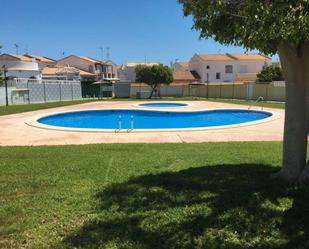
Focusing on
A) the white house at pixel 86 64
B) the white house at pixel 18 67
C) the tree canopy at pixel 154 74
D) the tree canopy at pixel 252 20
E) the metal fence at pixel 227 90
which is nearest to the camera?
the tree canopy at pixel 252 20

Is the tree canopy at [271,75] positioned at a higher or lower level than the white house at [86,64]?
lower

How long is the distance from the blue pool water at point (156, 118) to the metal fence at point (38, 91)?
27.4ft

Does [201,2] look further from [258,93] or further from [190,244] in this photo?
Result: [258,93]

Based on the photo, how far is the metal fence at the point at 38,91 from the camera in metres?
28.7

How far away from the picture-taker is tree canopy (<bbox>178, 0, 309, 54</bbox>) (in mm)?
3447

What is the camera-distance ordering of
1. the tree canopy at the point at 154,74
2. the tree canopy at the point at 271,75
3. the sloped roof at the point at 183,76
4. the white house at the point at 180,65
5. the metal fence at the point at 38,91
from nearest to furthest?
1. the metal fence at the point at 38,91
2. the tree canopy at the point at 154,74
3. the tree canopy at the point at 271,75
4. the sloped roof at the point at 183,76
5. the white house at the point at 180,65

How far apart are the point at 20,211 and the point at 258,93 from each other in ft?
106

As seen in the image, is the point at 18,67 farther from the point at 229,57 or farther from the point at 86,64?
the point at 229,57

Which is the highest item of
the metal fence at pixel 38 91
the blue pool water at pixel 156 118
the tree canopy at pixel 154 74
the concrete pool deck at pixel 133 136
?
the tree canopy at pixel 154 74

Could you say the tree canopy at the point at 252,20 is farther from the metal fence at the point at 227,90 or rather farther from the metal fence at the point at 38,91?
the metal fence at the point at 227,90

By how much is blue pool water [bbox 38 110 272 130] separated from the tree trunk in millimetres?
14151

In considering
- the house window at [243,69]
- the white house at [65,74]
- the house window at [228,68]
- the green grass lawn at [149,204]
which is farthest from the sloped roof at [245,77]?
the green grass lawn at [149,204]

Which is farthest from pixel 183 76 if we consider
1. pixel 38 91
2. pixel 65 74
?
pixel 38 91

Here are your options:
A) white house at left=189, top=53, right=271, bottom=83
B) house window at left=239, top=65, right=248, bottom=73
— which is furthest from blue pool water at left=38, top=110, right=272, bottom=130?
house window at left=239, top=65, right=248, bottom=73
